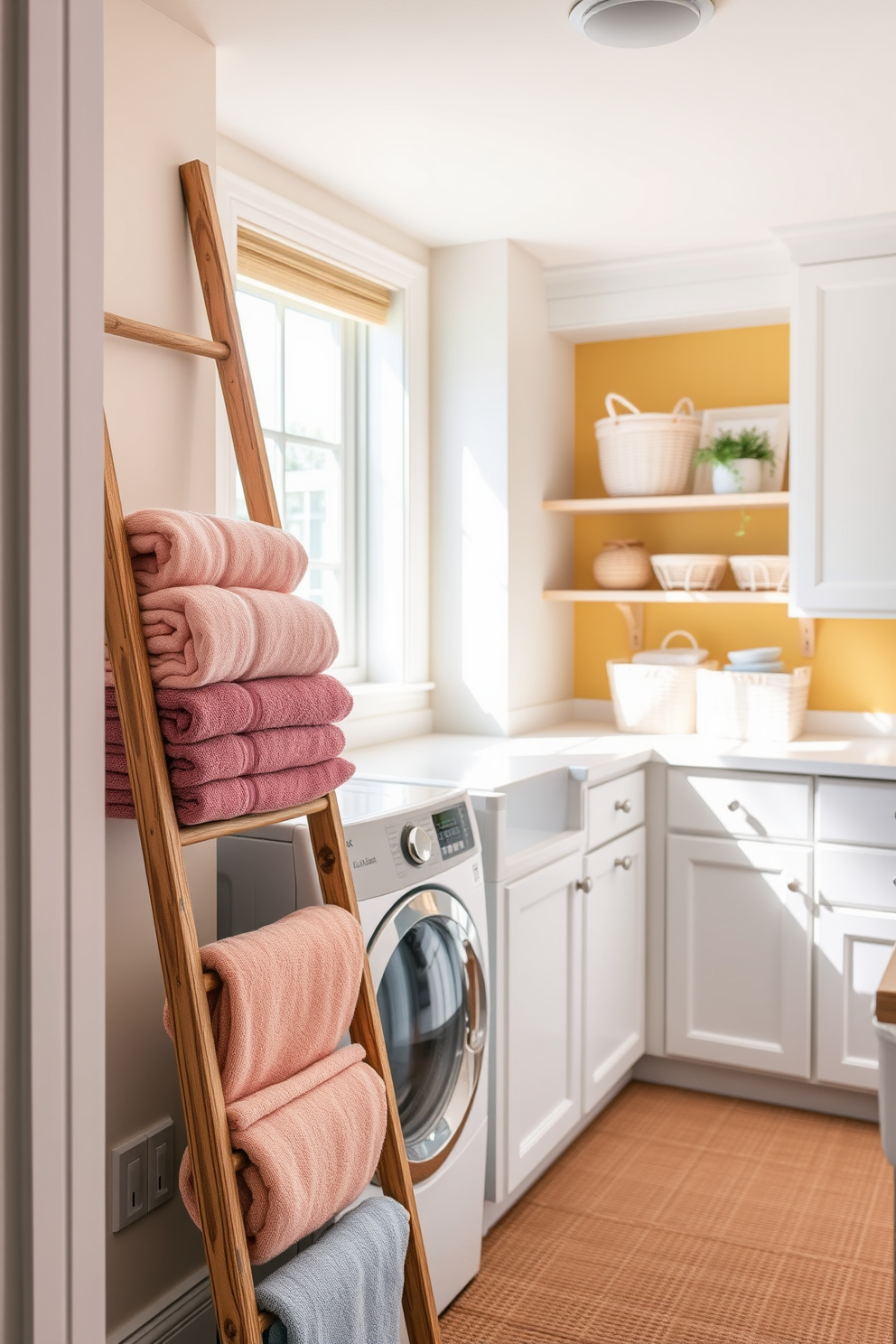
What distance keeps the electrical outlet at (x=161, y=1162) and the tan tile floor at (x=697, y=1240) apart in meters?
0.59

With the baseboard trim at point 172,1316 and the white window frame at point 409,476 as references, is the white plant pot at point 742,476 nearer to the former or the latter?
the white window frame at point 409,476

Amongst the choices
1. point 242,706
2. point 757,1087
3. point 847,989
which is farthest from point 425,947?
point 757,1087

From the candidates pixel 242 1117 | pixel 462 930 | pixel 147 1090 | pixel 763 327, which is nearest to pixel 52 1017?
pixel 242 1117

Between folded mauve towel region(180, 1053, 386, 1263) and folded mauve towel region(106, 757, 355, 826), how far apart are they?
37 centimetres

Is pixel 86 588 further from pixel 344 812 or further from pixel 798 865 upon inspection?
pixel 798 865

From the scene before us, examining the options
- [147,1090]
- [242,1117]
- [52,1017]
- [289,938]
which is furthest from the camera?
[147,1090]

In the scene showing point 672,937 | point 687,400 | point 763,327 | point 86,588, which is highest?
point 763,327

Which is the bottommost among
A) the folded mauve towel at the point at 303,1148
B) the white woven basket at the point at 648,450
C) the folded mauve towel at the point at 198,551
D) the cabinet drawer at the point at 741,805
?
the folded mauve towel at the point at 303,1148

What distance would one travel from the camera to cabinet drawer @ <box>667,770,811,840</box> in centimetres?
290

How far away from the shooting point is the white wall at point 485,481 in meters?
3.23

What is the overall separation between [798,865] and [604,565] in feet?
3.58

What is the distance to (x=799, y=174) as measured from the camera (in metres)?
2.67

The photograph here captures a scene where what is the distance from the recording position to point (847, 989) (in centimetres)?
286

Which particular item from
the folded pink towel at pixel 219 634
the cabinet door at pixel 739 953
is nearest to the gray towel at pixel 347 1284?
the folded pink towel at pixel 219 634
